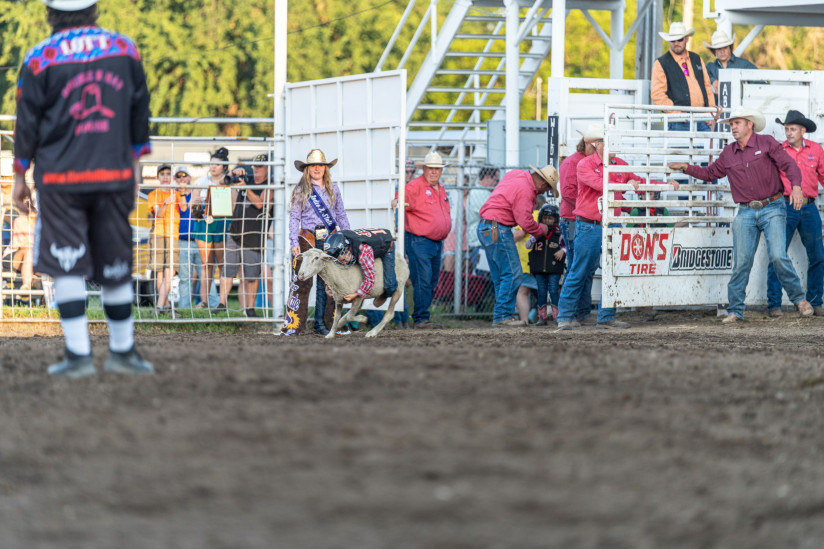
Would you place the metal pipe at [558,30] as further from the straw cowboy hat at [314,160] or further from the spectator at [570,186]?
the straw cowboy hat at [314,160]

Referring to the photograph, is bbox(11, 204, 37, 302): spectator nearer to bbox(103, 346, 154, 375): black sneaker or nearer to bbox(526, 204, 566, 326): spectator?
bbox(526, 204, 566, 326): spectator

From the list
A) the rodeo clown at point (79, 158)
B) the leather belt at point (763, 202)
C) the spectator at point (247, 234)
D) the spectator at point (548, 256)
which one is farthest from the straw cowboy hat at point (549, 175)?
the rodeo clown at point (79, 158)

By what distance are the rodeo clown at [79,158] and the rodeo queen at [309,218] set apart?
16.5 ft

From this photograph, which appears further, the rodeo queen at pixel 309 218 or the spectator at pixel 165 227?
the spectator at pixel 165 227

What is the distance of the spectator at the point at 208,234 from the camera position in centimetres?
1405

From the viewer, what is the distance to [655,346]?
9.59m

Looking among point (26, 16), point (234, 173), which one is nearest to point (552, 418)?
point (234, 173)

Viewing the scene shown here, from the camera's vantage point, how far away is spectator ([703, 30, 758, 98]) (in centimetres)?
1504

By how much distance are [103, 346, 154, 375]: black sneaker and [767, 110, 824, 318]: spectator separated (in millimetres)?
8880

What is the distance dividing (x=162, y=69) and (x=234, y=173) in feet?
72.0

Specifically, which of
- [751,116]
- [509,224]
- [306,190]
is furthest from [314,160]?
[751,116]

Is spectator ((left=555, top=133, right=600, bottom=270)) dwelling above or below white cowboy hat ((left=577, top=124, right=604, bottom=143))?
below

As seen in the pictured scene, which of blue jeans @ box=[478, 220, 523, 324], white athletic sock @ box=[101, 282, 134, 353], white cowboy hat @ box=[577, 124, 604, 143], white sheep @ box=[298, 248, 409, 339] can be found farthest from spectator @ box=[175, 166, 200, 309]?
white athletic sock @ box=[101, 282, 134, 353]

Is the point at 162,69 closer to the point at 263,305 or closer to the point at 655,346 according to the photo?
the point at 263,305
